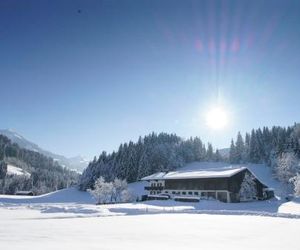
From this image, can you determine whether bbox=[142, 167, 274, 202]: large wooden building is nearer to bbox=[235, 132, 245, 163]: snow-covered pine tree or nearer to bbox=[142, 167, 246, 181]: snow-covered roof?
bbox=[142, 167, 246, 181]: snow-covered roof

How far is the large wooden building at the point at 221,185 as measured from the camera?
62.5m

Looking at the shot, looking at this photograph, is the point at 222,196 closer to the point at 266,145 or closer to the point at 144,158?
the point at 144,158

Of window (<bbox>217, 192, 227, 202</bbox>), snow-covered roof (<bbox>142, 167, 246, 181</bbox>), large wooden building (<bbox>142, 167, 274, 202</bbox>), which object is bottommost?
window (<bbox>217, 192, 227, 202</bbox>)

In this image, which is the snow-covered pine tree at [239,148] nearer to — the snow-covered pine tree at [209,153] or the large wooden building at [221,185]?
the snow-covered pine tree at [209,153]

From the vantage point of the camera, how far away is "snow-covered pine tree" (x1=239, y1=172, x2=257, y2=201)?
209 ft

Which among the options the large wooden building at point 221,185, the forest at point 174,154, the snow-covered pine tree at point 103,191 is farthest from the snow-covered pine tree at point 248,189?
the forest at point 174,154

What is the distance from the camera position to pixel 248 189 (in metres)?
64.9

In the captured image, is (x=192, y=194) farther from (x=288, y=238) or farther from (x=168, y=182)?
(x=288, y=238)

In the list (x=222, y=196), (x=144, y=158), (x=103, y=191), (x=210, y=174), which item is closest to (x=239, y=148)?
(x=144, y=158)

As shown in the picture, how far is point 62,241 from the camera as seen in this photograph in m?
13.1

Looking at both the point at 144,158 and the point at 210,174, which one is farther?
the point at 144,158

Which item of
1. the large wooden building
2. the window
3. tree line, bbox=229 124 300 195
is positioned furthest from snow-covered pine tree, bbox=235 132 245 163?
the window

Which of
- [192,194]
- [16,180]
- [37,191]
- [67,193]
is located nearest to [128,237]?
[192,194]

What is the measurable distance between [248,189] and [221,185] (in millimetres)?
6278
